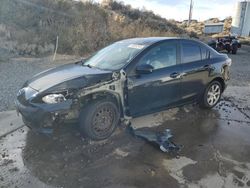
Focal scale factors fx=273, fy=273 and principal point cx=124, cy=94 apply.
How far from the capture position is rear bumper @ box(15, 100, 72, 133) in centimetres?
409

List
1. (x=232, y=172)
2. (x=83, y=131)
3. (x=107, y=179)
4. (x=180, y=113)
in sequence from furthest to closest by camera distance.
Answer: (x=180, y=113) < (x=83, y=131) < (x=232, y=172) < (x=107, y=179)

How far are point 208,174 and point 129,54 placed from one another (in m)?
2.47

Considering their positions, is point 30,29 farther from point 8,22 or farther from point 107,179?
point 107,179

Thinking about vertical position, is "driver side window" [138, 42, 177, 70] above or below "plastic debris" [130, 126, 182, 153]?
above

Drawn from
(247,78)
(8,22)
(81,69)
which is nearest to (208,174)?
(81,69)

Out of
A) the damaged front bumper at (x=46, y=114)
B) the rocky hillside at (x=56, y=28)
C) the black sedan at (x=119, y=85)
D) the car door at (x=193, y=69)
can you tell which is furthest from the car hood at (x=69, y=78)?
the rocky hillside at (x=56, y=28)

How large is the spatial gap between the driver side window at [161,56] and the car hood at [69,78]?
80cm

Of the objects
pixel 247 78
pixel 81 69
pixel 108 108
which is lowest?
pixel 247 78

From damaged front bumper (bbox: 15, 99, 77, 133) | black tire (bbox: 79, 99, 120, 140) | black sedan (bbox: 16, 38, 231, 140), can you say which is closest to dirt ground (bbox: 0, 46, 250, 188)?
black tire (bbox: 79, 99, 120, 140)

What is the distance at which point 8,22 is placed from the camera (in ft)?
55.8

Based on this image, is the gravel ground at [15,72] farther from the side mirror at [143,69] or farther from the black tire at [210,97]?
the black tire at [210,97]

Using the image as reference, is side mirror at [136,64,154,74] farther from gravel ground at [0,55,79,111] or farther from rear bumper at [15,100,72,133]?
gravel ground at [0,55,79,111]

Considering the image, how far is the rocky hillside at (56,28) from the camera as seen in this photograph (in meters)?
14.0

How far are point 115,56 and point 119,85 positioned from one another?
2.74 ft
